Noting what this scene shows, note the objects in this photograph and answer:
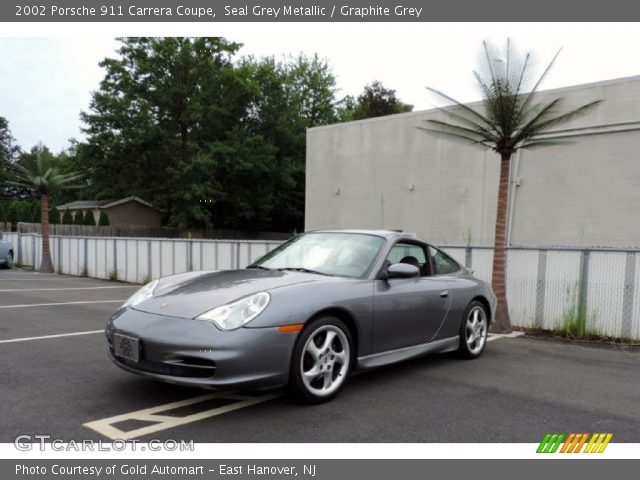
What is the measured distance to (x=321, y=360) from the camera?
4.20m

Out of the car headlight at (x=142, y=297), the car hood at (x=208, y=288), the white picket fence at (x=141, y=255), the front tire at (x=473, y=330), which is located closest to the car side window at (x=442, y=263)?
the front tire at (x=473, y=330)

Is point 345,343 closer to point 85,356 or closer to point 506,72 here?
point 85,356

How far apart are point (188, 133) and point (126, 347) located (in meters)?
34.6

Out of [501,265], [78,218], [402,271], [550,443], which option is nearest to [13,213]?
[78,218]

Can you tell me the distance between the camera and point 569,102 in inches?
572

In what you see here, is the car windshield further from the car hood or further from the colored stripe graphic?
the colored stripe graphic

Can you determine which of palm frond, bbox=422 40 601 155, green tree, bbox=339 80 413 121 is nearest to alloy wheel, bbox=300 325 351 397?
palm frond, bbox=422 40 601 155

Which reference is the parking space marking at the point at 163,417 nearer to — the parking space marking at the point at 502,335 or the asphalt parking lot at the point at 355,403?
the asphalt parking lot at the point at 355,403

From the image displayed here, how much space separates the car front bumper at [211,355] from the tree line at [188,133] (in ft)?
98.9

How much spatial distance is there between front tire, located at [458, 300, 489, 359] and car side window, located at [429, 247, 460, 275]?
44 cm

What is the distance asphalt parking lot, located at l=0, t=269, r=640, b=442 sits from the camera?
3600mm

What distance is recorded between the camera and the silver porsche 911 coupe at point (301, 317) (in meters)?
3.77

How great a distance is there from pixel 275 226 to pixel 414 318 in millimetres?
40952

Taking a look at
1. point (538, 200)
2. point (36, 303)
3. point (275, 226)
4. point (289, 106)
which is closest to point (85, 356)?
point (36, 303)
